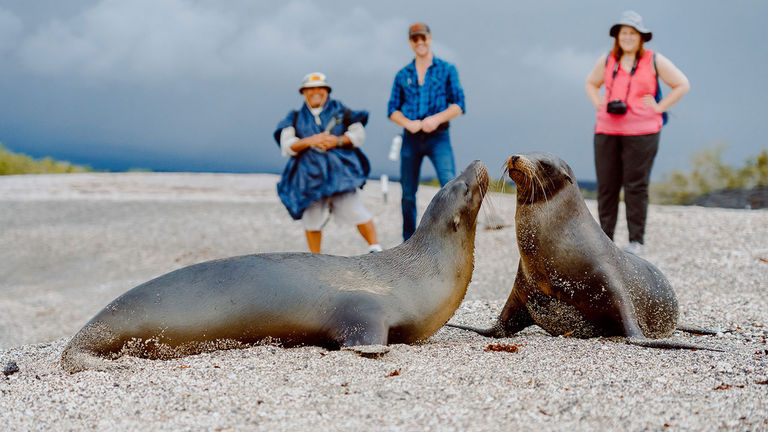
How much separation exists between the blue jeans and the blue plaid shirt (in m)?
0.24

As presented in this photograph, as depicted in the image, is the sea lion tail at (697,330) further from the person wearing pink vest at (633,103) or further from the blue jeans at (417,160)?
the person wearing pink vest at (633,103)

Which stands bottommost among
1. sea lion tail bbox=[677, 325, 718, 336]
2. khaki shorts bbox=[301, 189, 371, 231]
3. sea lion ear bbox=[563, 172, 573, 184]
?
sea lion tail bbox=[677, 325, 718, 336]

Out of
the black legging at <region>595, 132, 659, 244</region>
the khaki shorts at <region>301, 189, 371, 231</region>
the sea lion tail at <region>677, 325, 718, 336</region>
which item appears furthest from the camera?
the khaki shorts at <region>301, 189, 371, 231</region>

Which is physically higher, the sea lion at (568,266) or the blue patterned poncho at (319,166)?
the blue patterned poncho at (319,166)

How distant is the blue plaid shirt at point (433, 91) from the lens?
24.7 feet

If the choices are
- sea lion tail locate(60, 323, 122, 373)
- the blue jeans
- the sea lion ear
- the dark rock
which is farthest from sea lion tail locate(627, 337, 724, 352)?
the dark rock

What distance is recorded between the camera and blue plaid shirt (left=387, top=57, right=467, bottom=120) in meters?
7.54

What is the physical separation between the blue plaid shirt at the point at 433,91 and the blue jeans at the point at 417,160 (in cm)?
24

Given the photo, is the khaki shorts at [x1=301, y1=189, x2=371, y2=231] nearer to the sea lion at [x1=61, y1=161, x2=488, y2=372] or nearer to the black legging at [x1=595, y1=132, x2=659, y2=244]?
the black legging at [x1=595, y1=132, x2=659, y2=244]

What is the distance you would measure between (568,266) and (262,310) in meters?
1.69

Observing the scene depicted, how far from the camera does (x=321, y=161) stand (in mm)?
7711

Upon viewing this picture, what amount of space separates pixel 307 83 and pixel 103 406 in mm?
5334

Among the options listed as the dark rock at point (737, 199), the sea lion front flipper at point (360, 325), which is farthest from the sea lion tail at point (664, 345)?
the dark rock at point (737, 199)

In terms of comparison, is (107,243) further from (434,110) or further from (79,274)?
(434,110)
